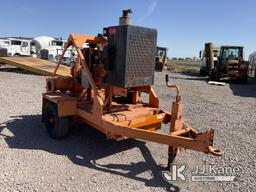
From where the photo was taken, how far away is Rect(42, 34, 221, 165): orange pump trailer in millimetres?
4102

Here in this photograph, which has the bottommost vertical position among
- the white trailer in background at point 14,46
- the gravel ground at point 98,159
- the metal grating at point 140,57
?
the gravel ground at point 98,159

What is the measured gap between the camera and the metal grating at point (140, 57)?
4.70 meters

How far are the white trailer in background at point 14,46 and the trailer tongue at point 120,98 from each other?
59.6 ft

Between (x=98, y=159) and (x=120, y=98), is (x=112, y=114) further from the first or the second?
(x=120, y=98)

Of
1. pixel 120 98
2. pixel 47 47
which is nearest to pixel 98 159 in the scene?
pixel 120 98

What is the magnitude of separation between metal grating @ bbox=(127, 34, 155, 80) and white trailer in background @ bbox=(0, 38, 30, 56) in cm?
1916

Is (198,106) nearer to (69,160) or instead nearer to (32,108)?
(32,108)

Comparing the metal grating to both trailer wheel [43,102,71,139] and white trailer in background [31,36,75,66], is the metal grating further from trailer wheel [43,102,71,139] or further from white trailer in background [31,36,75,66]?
white trailer in background [31,36,75,66]

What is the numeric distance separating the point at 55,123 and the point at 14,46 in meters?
19.2

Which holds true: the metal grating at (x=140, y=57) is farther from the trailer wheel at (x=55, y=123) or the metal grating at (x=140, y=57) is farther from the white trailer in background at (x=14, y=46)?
the white trailer in background at (x=14, y=46)

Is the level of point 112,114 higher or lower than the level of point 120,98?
lower

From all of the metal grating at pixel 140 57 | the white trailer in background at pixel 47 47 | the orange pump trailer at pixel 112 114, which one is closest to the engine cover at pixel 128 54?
the metal grating at pixel 140 57

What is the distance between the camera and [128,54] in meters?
4.65

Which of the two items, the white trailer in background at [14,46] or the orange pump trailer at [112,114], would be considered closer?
the orange pump trailer at [112,114]
